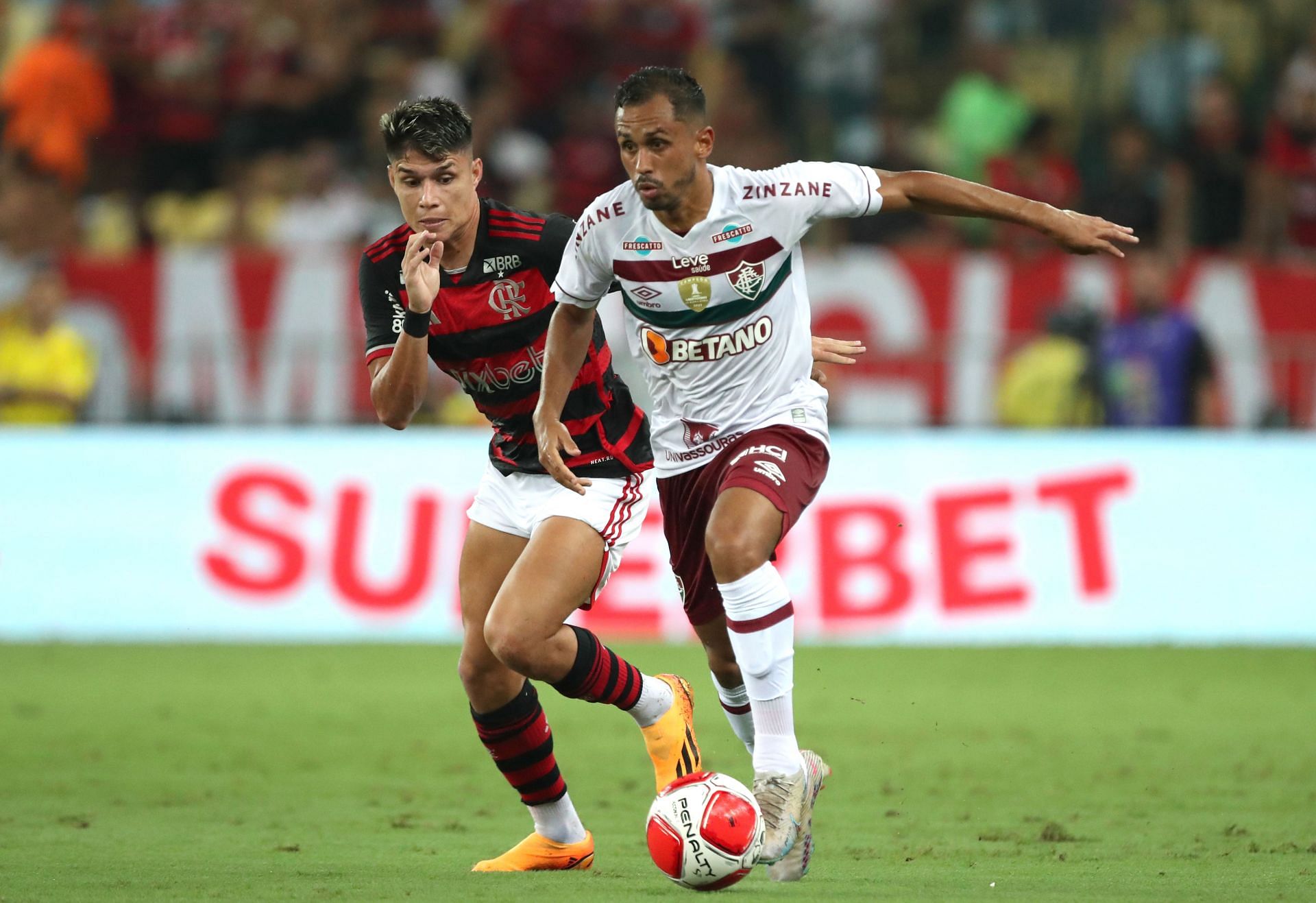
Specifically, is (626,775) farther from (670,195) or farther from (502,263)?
(670,195)

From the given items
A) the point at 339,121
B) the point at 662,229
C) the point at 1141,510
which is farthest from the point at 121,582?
the point at 662,229

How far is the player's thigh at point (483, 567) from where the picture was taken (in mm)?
6195

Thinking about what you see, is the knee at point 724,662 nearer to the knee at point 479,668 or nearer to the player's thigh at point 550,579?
the player's thigh at point 550,579

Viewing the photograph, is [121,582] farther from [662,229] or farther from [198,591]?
[662,229]

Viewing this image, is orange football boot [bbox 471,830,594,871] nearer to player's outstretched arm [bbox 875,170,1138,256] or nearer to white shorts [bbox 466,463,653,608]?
white shorts [bbox 466,463,653,608]

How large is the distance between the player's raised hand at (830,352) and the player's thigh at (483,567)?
1153 millimetres

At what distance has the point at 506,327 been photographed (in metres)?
6.19

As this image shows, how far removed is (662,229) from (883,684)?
17.0ft

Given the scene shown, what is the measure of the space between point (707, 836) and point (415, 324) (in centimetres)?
180

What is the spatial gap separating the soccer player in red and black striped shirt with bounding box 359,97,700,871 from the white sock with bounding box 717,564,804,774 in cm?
59

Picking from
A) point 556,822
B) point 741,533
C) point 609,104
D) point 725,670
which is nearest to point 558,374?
point 741,533

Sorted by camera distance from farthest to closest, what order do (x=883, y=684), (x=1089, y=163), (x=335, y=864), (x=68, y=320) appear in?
(x=1089, y=163) → (x=68, y=320) → (x=883, y=684) → (x=335, y=864)

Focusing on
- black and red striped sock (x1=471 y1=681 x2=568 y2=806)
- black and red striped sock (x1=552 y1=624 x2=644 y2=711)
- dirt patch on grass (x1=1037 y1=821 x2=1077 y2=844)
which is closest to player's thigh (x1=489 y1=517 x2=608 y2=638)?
black and red striped sock (x1=552 y1=624 x2=644 y2=711)

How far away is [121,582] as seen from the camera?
12.7 metres
